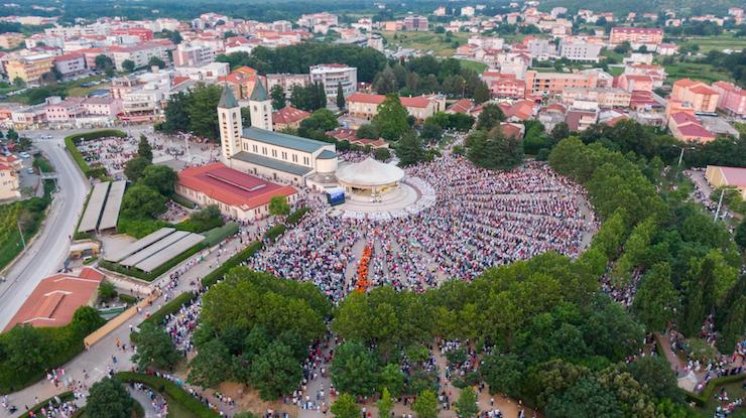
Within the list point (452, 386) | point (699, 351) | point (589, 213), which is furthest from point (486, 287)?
point (589, 213)

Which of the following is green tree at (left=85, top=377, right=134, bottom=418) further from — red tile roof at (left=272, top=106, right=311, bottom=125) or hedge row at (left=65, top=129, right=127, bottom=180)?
red tile roof at (left=272, top=106, right=311, bottom=125)

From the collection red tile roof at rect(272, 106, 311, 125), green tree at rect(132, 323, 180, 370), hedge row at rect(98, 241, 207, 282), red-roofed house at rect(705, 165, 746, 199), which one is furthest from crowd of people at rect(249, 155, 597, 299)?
red tile roof at rect(272, 106, 311, 125)

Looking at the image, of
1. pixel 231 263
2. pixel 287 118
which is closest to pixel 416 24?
pixel 287 118

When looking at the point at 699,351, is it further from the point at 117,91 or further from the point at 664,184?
the point at 117,91

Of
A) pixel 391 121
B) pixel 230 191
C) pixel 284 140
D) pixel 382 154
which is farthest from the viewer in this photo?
pixel 391 121

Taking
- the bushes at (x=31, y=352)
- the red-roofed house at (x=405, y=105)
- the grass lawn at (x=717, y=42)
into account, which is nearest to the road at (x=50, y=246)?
the bushes at (x=31, y=352)

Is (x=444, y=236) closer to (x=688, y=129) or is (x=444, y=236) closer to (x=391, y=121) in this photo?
(x=391, y=121)

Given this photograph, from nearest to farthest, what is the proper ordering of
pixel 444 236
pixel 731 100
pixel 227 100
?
pixel 444 236, pixel 227 100, pixel 731 100

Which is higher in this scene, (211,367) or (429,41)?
(429,41)
